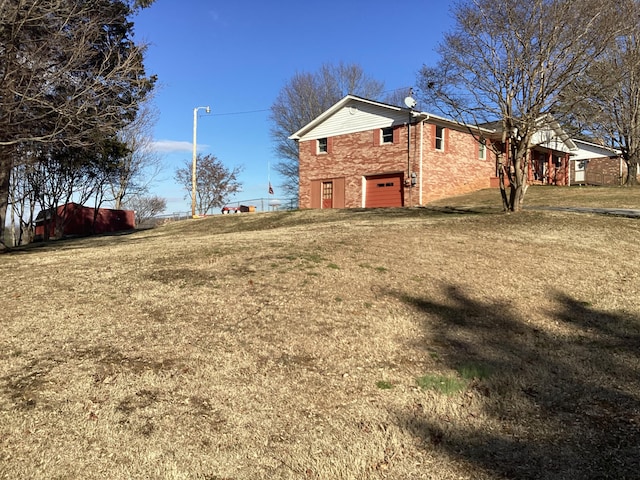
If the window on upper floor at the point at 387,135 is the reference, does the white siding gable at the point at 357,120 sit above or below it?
above

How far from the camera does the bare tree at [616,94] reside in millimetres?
13148

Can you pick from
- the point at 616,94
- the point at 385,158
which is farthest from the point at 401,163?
the point at 616,94

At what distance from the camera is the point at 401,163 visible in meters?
22.7

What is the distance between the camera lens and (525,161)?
539 inches

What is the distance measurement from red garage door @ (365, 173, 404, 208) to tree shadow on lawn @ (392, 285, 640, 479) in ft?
54.5

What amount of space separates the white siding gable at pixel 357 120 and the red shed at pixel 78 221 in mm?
14095

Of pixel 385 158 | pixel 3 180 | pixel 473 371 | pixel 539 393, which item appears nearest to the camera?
pixel 539 393

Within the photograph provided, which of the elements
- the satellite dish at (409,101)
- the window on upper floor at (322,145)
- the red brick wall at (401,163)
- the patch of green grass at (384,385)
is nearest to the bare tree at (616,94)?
the red brick wall at (401,163)

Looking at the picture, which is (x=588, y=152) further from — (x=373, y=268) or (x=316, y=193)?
(x=373, y=268)

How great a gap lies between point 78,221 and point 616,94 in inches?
1182

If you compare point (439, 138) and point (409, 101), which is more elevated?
point (409, 101)

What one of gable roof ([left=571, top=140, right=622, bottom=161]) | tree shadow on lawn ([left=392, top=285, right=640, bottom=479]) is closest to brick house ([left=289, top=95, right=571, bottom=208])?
gable roof ([left=571, top=140, right=622, bottom=161])

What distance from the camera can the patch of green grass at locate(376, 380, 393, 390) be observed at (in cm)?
431

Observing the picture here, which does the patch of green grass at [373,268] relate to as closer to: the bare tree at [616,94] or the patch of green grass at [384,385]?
the patch of green grass at [384,385]
